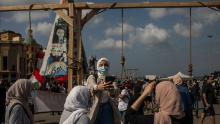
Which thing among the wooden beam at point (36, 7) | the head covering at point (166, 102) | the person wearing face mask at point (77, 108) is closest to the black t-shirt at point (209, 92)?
the wooden beam at point (36, 7)

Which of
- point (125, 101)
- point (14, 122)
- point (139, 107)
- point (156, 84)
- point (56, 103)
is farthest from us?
point (56, 103)

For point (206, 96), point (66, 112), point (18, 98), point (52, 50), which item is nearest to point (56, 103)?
point (52, 50)

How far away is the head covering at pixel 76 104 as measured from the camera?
6.36 meters

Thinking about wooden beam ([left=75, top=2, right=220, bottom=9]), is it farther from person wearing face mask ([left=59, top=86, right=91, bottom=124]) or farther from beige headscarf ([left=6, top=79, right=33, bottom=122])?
person wearing face mask ([left=59, top=86, right=91, bottom=124])

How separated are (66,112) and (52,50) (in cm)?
1136

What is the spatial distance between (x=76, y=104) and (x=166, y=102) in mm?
1288

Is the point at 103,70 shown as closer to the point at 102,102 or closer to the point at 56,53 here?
the point at 102,102

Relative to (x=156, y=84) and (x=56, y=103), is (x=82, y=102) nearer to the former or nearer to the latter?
(x=156, y=84)

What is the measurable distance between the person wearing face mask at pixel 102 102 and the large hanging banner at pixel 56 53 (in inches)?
352

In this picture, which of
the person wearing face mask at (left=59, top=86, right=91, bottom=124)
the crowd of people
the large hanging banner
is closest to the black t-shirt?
the large hanging banner

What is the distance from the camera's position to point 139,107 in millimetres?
6406

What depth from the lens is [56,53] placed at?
687 inches

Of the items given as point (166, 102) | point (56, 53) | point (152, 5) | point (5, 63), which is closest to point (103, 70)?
point (166, 102)

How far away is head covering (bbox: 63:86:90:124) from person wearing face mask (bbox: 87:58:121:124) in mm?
692
